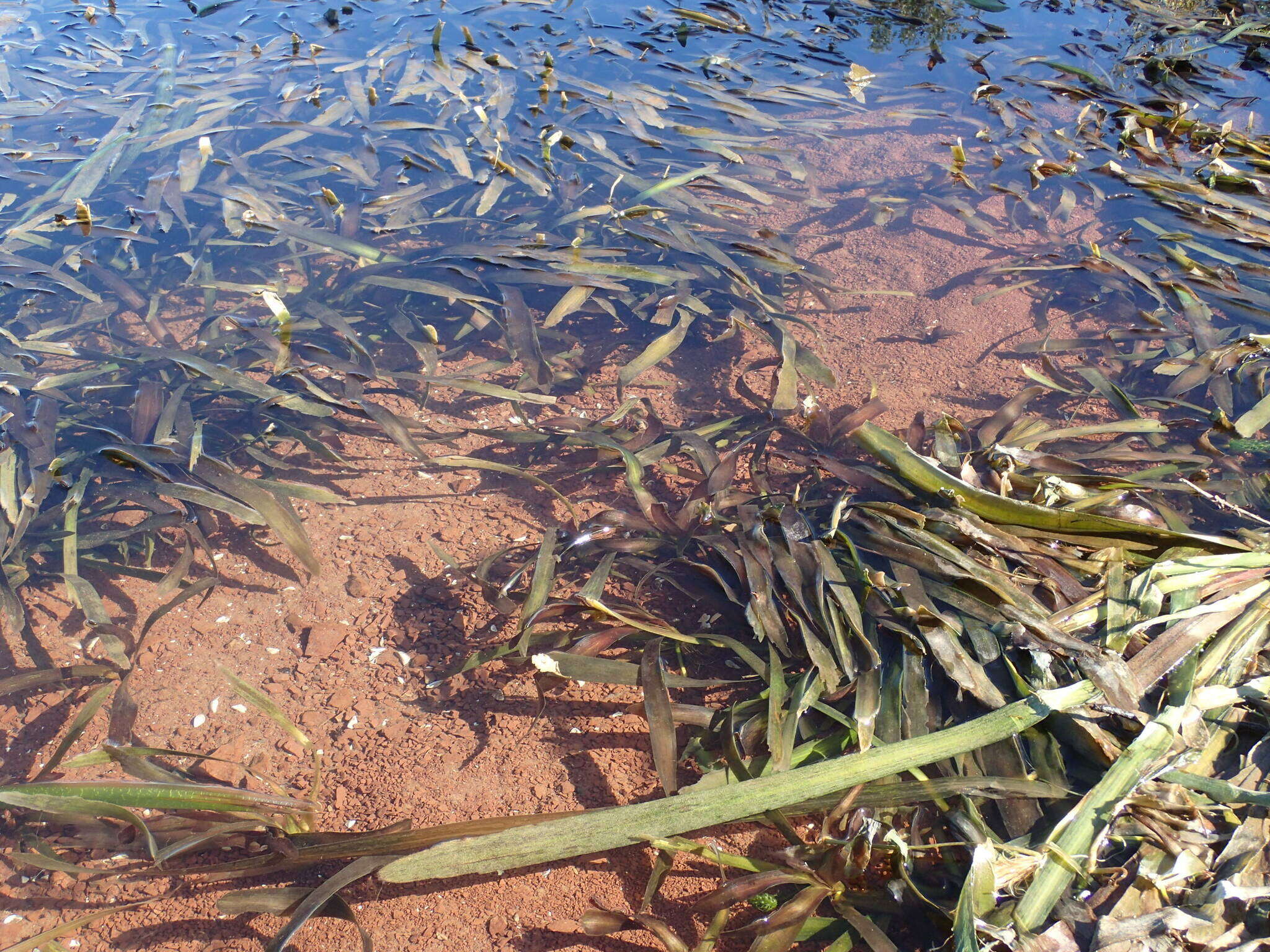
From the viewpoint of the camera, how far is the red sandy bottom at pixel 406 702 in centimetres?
163

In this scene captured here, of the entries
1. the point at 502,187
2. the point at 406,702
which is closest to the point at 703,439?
the point at 406,702

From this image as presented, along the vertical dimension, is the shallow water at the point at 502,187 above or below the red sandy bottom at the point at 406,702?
above

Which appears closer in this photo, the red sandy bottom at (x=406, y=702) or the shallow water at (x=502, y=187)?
the red sandy bottom at (x=406, y=702)

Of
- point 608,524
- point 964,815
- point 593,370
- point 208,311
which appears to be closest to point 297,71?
point 208,311

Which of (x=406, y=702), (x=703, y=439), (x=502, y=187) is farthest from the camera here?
(x=502, y=187)

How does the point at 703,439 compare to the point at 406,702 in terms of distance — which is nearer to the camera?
the point at 406,702

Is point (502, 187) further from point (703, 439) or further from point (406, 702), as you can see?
point (406, 702)

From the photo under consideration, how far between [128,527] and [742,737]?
2250mm

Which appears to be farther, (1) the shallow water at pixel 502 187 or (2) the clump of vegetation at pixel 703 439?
(1) the shallow water at pixel 502 187

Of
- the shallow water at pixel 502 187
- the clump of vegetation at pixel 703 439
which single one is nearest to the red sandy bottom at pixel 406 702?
the clump of vegetation at pixel 703 439

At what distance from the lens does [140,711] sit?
2.06 m

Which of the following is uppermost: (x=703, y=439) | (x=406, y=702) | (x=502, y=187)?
(x=502, y=187)

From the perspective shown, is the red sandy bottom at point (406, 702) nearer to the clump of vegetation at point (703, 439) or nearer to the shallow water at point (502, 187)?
the clump of vegetation at point (703, 439)

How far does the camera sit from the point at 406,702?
206 centimetres
